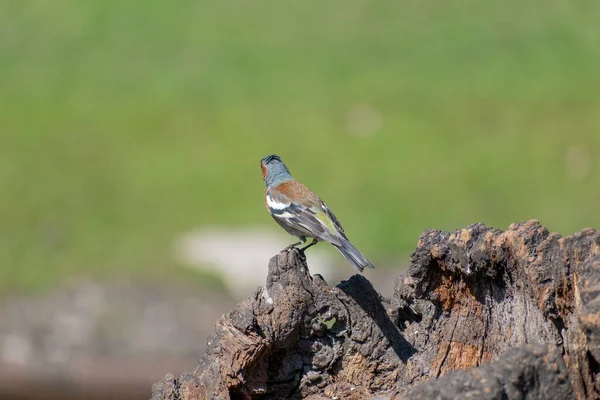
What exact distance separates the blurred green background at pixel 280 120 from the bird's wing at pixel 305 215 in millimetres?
14176

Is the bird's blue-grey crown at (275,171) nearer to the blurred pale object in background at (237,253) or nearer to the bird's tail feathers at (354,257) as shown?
the bird's tail feathers at (354,257)

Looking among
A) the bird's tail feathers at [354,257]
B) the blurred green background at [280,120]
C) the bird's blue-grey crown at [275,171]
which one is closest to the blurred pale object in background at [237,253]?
the blurred green background at [280,120]

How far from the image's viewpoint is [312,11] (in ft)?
125

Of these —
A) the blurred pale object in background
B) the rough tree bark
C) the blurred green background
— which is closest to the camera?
the rough tree bark

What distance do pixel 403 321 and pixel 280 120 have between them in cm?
2365

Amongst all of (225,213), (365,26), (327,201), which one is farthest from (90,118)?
(365,26)

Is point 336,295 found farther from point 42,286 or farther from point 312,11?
point 312,11

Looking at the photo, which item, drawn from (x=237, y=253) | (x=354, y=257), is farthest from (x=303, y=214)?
(x=237, y=253)

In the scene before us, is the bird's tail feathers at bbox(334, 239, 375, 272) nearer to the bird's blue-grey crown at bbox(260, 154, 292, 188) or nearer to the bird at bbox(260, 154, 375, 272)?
the bird at bbox(260, 154, 375, 272)

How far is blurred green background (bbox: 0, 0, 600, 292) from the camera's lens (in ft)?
91.0

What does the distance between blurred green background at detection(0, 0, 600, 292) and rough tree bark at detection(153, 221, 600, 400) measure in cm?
1730

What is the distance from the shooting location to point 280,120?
3241 cm

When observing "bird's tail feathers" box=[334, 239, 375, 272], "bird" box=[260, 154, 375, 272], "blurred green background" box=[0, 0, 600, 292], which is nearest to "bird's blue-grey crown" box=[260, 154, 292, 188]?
"bird" box=[260, 154, 375, 272]

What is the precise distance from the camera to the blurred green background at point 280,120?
2775cm
